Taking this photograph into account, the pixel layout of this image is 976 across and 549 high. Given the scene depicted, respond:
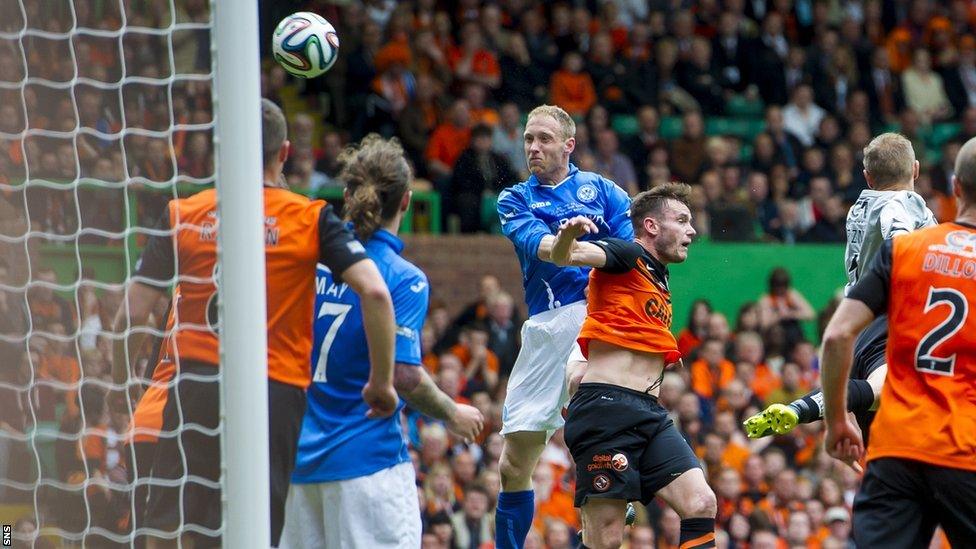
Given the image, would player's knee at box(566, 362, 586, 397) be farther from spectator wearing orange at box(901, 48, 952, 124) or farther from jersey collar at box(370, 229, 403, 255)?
spectator wearing orange at box(901, 48, 952, 124)

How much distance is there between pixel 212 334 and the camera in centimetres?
595

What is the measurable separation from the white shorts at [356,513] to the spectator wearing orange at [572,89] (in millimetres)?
10820

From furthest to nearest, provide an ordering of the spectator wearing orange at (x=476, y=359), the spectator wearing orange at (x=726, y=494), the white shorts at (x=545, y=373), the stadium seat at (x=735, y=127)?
the stadium seat at (x=735, y=127), the spectator wearing orange at (x=476, y=359), the spectator wearing orange at (x=726, y=494), the white shorts at (x=545, y=373)

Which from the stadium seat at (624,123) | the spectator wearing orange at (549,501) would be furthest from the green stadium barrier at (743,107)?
the spectator wearing orange at (549,501)

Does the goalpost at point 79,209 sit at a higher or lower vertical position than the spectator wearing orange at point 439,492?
higher

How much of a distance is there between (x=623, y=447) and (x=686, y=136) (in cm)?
989

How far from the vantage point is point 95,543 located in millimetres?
6219

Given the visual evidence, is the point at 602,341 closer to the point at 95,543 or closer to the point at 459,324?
the point at 95,543

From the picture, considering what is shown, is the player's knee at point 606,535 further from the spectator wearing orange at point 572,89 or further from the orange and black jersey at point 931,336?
the spectator wearing orange at point 572,89

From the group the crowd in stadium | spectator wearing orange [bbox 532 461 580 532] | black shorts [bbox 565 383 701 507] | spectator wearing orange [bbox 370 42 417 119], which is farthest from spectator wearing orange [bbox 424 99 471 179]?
black shorts [bbox 565 383 701 507]

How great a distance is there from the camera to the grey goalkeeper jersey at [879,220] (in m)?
7.34

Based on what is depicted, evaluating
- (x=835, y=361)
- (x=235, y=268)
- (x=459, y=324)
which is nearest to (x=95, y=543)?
(x=235, y=268)

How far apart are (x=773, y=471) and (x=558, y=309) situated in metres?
5.97

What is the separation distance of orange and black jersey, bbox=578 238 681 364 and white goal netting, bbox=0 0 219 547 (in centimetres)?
220
